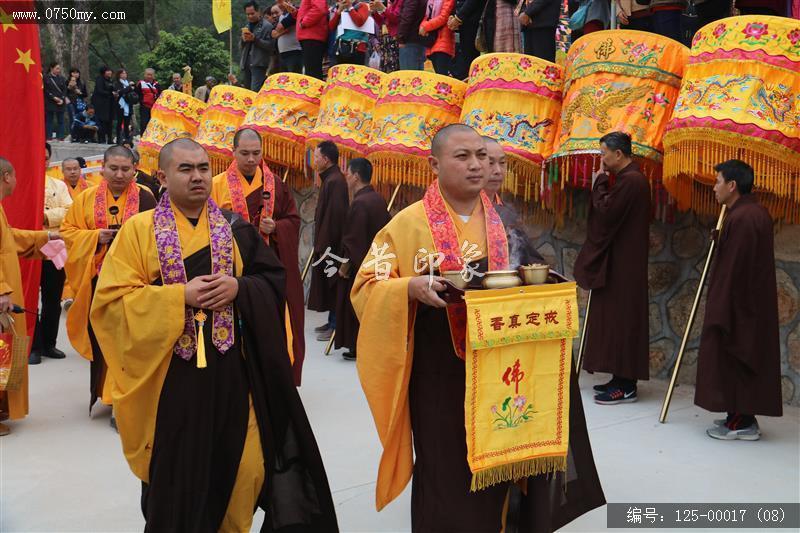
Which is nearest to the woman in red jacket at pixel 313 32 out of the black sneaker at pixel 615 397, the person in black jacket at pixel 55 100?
the black sneaker at pixel 615 397

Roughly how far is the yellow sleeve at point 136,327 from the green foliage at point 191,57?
17.4 meters

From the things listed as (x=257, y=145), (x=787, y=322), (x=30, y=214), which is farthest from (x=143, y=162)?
(x=787, y=322)

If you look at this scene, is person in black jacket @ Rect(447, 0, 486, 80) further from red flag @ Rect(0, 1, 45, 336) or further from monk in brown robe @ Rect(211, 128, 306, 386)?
red flag @ Rect(0, 1, 45, 336)

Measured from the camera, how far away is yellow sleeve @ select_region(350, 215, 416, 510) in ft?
10.5

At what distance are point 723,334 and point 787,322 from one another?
1005 mm

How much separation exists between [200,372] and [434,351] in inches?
34.7

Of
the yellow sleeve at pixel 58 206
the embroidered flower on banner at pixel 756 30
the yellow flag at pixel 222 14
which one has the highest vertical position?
the yellow flag at pixel 222 14

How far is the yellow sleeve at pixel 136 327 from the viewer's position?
10.7 ft

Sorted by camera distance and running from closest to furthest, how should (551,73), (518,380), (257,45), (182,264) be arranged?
(518,380), (182,264), (551,73), (257,45)

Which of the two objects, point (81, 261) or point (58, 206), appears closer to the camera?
point (81, 261)

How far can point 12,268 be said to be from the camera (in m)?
5.45

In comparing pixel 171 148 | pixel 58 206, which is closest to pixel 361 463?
pixel 171 148

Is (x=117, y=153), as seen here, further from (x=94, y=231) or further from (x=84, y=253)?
(x=84, y=253)

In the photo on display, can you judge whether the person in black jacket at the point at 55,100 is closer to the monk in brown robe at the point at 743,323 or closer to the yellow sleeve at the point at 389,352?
the monk in brown robe at the point at 743,323
